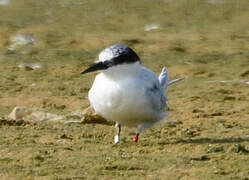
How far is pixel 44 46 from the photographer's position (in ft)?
37.5

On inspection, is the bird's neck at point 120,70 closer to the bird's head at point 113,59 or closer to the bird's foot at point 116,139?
the bird's head at point 113,59

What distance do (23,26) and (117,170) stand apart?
622 cm

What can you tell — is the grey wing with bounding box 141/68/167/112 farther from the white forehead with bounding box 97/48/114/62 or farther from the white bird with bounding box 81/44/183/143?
the white forehead with bounding box 97/48/114/62

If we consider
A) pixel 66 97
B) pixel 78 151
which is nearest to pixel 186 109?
pixel 66 97

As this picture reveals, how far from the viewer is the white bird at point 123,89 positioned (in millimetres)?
6863

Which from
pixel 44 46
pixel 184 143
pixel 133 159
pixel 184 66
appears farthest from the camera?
pixel 44 46

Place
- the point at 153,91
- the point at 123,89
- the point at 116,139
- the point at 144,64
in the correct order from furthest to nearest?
the point at 144,64 < the point at 116,139 < the point at 153,91 < the point at 123,89

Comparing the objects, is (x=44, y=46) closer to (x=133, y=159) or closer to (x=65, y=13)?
(x=65, y=13)

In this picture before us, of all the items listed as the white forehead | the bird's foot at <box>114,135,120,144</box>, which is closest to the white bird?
the white forehead

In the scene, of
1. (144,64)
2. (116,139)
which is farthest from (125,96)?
(144,64)

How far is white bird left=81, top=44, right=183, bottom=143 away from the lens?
A: 270 inches

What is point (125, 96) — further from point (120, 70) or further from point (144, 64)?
point (144, 64)

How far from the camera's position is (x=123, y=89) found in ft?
22.5

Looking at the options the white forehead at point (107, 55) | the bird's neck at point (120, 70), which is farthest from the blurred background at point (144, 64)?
the white forehead at point (107, 55)
